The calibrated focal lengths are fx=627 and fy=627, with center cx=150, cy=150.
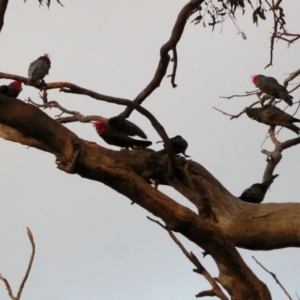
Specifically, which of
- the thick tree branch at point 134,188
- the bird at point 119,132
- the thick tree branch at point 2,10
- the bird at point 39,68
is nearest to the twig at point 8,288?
the thick tree branch at point 134,188

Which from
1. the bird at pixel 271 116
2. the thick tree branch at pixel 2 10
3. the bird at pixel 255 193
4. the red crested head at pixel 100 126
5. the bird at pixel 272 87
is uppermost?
the bird at pixel 272 87

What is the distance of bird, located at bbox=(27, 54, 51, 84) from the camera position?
17.7 ft

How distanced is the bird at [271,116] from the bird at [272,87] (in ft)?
0.36

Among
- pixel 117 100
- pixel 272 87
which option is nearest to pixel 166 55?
pixel 117 100

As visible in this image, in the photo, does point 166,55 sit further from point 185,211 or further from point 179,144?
point 185,211

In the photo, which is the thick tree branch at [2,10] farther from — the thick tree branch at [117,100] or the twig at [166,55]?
the twig at [166,55]

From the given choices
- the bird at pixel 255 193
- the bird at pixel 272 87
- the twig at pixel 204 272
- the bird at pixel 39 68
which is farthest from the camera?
the bird at pixel 39 68

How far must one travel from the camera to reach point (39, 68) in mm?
5590

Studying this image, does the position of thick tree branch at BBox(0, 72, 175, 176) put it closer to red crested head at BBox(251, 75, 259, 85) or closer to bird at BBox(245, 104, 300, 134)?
bird at BBox(245, 104, 300, 134)

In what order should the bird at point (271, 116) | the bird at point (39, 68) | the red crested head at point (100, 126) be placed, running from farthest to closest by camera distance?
the bird at point (39, 68)
the bird at point (271, 116)
the red crested head at point (100, 126)

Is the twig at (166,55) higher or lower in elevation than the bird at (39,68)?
lower

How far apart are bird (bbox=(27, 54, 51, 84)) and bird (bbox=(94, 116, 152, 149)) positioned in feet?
5.14

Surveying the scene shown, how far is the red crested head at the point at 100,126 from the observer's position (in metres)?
3.76

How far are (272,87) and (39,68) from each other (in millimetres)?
2049
